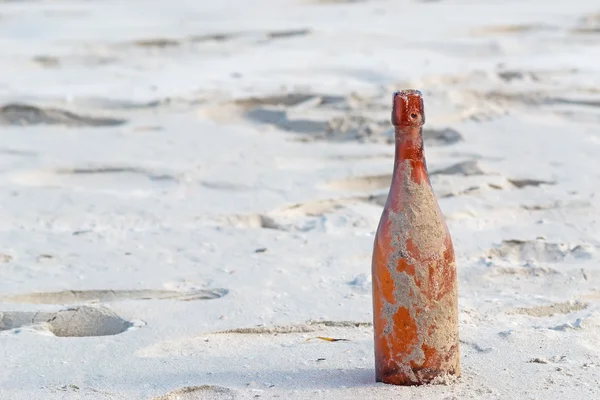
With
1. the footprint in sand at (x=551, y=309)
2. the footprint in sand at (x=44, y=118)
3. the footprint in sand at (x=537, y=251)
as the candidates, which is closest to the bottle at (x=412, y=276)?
the footprint in sand at (x=551, y=309)

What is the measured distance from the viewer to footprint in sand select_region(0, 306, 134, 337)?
2590mm

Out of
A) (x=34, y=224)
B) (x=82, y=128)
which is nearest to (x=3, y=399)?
(x=34, y=224)

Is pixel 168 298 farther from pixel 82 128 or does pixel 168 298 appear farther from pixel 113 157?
pixel 82 128

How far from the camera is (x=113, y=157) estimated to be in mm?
4195

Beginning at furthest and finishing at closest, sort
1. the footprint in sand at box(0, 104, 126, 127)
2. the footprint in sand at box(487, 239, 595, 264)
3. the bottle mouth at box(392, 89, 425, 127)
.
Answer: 1. the footprint in sand at box(0, 104, 126, 127)
2. the footprint in sand at box(487, 239, 595, 264)
3. the bottle mouth at box(392, 89, 425, 127)

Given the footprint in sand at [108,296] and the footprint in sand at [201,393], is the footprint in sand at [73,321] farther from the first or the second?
the footprint in sand at [201,393]

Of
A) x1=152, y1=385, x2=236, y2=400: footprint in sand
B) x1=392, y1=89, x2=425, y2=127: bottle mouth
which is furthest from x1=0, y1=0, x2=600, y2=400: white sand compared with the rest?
x1=392, y1=89, x2=425, y2=127: bottle mouth

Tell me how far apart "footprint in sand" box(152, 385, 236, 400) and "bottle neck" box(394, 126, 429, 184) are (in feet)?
1.77

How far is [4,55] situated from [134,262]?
3.14m

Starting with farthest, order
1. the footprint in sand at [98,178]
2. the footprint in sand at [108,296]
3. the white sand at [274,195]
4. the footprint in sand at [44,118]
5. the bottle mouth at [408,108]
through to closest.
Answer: the footprint in sand at [44,118] < the footprint in sand at [98,178] < the footprint in sand at [108,296] < the white sand at [274,195] < the bottle mouth at [408,108]

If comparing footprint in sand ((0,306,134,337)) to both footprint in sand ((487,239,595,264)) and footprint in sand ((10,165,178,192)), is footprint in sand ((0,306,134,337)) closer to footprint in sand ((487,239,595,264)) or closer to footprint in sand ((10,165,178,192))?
footprint in sand ((487,239,595,264))

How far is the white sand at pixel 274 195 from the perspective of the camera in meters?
2.29

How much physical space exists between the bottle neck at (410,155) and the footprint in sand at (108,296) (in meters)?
0.85

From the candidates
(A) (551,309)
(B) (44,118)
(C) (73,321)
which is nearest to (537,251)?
(A) (551,309)
